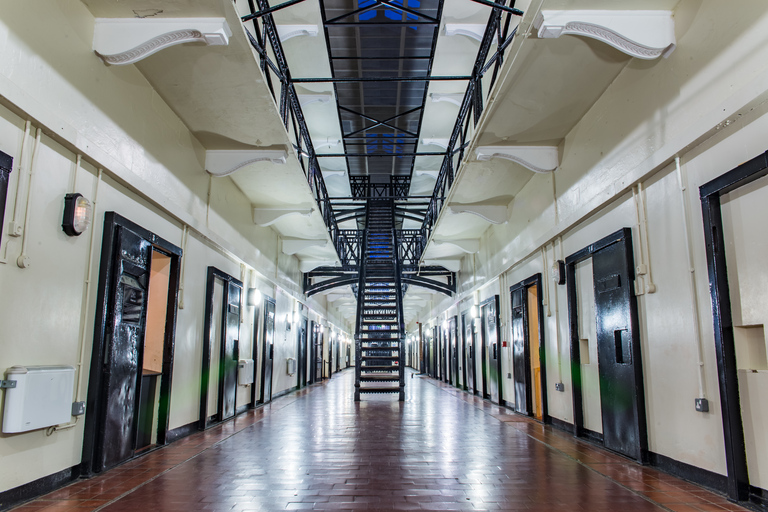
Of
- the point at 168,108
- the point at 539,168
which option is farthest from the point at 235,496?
the point at 539,168

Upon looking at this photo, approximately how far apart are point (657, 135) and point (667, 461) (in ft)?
8.45

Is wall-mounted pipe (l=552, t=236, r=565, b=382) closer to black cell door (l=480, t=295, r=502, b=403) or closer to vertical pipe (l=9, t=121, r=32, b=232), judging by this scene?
black cell door (l=480, t=295, r=502, b=403)

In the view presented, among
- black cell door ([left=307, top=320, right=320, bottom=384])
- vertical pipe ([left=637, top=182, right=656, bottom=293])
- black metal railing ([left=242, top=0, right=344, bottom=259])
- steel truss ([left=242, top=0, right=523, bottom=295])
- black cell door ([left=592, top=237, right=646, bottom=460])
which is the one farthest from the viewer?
black cell door ([left=307, top=320, right=320, bottom=384])

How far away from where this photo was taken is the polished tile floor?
3.21m

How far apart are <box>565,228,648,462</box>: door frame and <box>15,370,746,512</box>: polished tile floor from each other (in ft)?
0.79

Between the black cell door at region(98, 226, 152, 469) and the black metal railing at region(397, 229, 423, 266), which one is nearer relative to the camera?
the black cell door at region(98, 226, 152, 469)

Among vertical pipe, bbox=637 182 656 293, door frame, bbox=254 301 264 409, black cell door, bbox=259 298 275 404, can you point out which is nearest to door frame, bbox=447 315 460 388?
black cell door, bbox=259 298 275 404

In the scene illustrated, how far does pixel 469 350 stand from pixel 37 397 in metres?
10.4

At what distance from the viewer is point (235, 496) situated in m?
3.38

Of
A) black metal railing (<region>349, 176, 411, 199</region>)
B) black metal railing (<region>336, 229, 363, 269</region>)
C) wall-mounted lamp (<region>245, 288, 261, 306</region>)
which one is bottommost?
wall-mounted lamp (<region>245, 288, 261, 306</region>)

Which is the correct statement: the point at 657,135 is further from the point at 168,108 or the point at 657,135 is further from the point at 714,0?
the point at 168,108

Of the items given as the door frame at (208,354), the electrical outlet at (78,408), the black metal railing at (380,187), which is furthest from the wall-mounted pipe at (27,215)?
the black metal railing at (380,187)

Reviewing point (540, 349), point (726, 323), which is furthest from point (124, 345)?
point (540, 349)

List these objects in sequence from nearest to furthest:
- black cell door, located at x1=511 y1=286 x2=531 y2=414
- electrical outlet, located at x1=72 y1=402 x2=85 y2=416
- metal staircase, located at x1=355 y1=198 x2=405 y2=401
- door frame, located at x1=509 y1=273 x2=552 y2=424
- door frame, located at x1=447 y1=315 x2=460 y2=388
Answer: electrical outlet, located at x1=72 y1=402 x2=85 y2=416
door frame, located at x1=509 y1=273 x2=552 y2=424
black cell door, located at x1=511 y1=286 x2=531 y2=414
metal staircase, located at x1=355 y1=198 x2=405 y2=401
door frame, located at x1=447 y1=315 x2=460 y2=388
